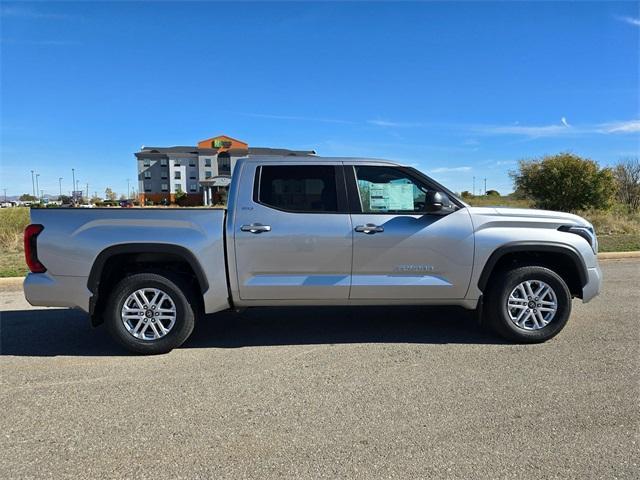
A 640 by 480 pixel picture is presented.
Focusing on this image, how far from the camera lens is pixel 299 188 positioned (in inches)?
187

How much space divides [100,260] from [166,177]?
93.9m

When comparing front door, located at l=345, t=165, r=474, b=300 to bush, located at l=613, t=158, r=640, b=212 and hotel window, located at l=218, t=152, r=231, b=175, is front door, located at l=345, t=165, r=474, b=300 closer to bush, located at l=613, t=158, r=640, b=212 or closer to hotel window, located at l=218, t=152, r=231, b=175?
bush, located at l=613, t=158, r=640, b=212

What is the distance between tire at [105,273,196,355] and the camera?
14.8 ft

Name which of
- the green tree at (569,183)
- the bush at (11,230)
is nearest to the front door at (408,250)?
the bush at (11,230)

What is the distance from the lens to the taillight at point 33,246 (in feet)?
14.7

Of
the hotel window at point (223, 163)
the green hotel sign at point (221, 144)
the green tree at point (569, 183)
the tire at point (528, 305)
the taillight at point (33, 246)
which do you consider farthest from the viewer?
the green hotel sign at point (221, 144)

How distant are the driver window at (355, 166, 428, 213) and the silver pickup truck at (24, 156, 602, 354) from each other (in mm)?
11

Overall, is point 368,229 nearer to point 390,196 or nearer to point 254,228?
point 390,196

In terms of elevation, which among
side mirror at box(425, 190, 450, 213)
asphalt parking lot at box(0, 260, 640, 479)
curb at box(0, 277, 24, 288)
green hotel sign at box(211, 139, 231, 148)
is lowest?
asphalt parking lot at box(0, 260, 640, 479)

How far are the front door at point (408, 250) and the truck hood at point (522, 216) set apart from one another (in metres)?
0.20

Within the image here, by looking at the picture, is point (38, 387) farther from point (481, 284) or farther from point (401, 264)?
point (481, 284)

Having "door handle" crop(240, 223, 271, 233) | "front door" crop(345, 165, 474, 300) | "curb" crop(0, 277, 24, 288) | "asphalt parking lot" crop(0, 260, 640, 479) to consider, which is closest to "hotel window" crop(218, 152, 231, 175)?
"curb" crop(0, 277, 24, 288)

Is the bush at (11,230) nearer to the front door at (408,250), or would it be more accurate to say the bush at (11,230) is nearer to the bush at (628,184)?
the front door at (408,250)

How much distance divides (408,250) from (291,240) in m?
1.19
